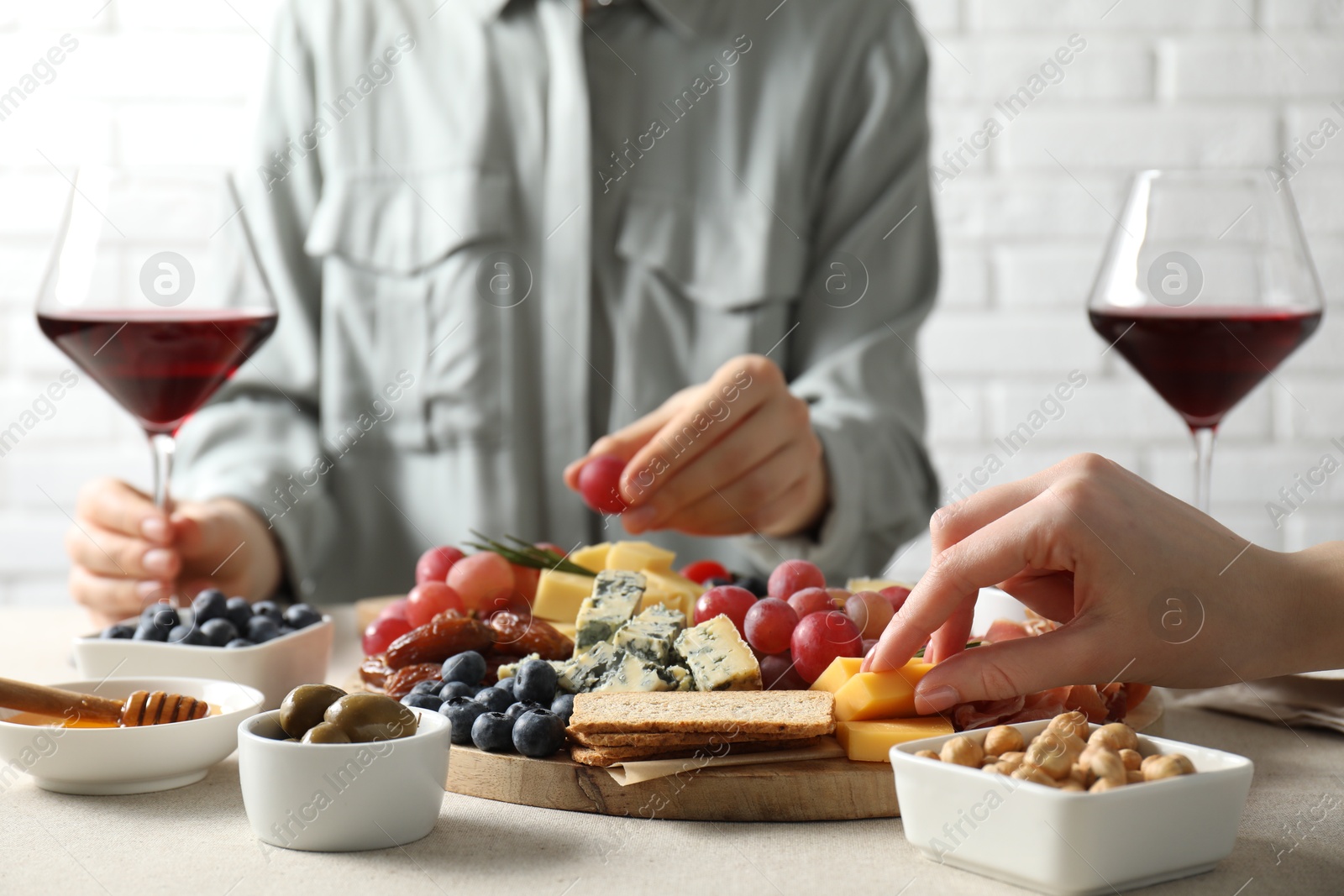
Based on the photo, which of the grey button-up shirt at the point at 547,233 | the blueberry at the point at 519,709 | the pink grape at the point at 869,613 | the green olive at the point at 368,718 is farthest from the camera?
the grey button-up shirt at the point at 547,233

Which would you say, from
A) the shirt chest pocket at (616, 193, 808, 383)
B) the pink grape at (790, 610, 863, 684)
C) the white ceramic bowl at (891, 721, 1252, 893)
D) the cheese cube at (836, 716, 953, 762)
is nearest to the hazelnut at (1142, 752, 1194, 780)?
the white ceramic bowl at (891, 721, 1252, 893)

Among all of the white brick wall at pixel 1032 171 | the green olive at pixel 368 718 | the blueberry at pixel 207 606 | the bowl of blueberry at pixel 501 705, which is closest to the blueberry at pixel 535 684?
the bowl of blueberry at pixel 501 705

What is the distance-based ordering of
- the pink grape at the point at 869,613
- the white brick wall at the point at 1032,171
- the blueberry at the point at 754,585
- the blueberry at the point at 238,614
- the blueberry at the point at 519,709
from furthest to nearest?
1. the white brick wall at the point at 1032,171
2. the blueberry at the point at 754,585
3. the blueberry at the point at 238,614
4. the pink grape at the point at 869,613
5. the blueberry at the point at 519,709

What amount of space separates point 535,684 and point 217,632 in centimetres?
32

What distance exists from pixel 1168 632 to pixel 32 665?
1.04 m

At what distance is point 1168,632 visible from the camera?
2.42ft

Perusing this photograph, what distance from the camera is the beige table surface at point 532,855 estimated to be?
62 centimetres

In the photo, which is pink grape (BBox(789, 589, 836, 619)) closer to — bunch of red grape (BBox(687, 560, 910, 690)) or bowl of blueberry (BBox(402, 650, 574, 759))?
bunch of red grape (BBox(687, 560, 910, 690))

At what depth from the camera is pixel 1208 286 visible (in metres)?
1.00

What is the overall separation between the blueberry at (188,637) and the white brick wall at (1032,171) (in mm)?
1309

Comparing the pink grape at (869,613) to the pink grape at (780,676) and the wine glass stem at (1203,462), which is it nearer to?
the pink grape at (780,676)

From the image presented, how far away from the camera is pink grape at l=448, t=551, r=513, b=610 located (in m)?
1.09

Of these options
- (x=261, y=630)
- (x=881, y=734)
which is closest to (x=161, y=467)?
(x=261, y=630)

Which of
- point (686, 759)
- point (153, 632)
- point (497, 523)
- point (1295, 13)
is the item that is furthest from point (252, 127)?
point (1295, 13)
